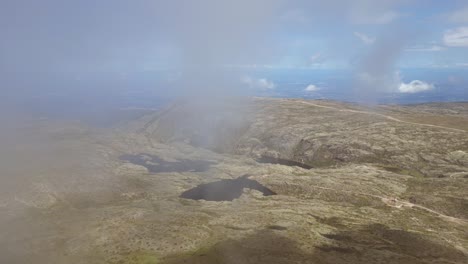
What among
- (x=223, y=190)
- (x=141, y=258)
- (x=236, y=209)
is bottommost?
(x=223, y=190)

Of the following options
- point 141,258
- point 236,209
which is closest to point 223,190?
point 236,209

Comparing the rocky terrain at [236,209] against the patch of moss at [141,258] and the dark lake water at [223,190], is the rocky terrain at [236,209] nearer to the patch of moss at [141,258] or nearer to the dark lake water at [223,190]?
the patch of moss at [141,258]

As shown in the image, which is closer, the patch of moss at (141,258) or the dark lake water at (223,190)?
the patch of moss at (141,258)

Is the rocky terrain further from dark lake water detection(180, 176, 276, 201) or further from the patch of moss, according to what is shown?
dark lake water detection(180, 176, 276, 201)

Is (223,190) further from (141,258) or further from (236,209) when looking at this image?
(141,258)

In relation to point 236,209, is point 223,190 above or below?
below

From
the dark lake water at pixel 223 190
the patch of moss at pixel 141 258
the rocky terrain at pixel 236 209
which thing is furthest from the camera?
the dark lake water at pixel 223 190

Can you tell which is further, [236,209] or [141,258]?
[236,209]

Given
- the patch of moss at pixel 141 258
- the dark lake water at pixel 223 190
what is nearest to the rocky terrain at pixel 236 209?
the patch of moss at pixel 141 258

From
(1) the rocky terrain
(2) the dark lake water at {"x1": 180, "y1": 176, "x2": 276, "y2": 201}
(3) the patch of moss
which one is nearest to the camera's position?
(3) the patch of moss

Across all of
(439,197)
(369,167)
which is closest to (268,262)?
(439,197)

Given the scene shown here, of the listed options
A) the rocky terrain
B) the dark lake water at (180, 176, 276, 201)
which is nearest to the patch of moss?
the rocky terrain

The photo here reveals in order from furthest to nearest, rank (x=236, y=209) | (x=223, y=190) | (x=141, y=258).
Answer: (x=223, y=190) < (x=236, y=209) < (x=141, y=258)
